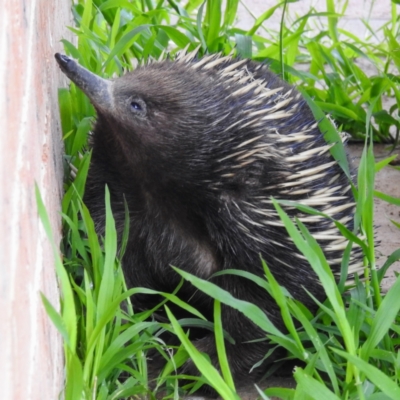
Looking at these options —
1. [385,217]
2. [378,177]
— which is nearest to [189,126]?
[385,217]

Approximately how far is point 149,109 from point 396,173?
1534 millimetres

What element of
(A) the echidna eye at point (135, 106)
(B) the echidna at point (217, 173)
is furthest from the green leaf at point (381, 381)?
(A) the echidna eye at point (135, 106)

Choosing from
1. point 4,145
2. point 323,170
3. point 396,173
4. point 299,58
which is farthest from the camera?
point 299,58

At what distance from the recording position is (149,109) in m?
1.73

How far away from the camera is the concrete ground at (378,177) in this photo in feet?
6.81

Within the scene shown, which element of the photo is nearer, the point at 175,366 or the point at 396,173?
the point at 175,366

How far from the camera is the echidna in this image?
68.4 inches

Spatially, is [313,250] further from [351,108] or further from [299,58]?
[299,58]

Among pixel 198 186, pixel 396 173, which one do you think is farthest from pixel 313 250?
pixel 396 173

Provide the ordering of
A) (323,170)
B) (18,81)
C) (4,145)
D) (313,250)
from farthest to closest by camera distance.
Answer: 1. (323,170)
2. (313,250)
3. (18,81)
4. (4,145)

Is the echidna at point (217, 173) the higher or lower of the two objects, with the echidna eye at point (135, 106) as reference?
lower

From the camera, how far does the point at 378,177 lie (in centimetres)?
297

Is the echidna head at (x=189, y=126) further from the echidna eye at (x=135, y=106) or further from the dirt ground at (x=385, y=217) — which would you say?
the dirt ground at (x=385, y=217)

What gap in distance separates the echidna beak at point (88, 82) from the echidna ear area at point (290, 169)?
259 millimetres
